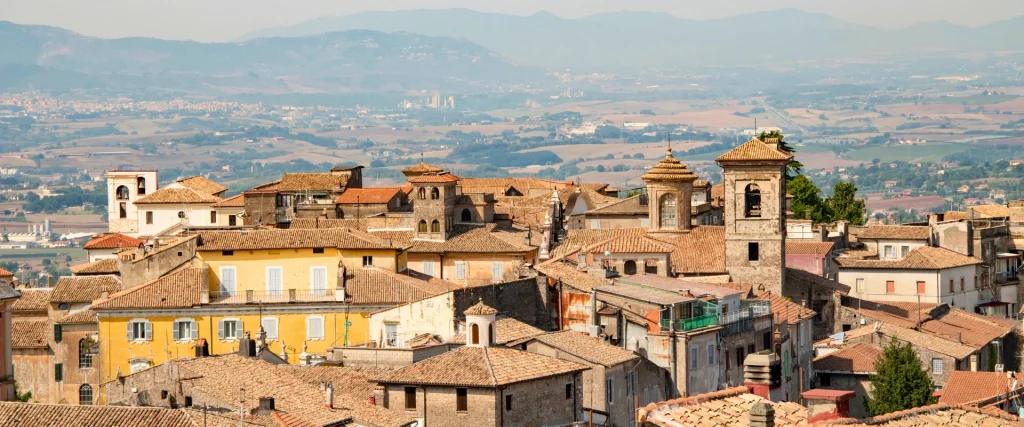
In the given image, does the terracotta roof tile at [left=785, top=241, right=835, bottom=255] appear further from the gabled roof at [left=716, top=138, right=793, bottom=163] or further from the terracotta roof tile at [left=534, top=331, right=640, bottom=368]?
the terracotta roof tile at [left=534, top=331, right=640, bottom=368]

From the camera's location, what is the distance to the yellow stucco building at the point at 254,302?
5334 cm

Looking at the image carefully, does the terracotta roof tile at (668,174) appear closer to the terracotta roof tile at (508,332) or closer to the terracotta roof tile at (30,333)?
Answer: the terracotta roof tile at (30,333)

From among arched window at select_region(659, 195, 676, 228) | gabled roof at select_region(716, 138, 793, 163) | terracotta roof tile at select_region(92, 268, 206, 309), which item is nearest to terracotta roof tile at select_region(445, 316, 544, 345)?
terracotta roof tile at select_region(92, 268, 206, 309)

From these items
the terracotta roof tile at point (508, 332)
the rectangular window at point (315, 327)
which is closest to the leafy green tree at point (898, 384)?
the terracotta roof tile at point (508, 332)

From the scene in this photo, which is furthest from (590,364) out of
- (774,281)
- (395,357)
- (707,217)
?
(707,217)

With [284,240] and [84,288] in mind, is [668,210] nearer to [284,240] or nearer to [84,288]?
[284,240]

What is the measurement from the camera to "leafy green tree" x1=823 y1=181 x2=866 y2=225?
9638 centimetres

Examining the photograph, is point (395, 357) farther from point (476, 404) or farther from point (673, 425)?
point (673, 425)

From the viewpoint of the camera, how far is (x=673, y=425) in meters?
26.6

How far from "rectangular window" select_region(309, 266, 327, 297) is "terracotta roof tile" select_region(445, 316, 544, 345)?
8046mm

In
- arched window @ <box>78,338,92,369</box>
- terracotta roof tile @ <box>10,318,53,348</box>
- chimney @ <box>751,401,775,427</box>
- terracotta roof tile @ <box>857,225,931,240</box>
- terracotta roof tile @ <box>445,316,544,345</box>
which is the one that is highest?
terracotta roof tile @ <box>857,225,931,240</box>

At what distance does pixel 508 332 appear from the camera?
4544 centimetres

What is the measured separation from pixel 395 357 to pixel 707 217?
35290mm

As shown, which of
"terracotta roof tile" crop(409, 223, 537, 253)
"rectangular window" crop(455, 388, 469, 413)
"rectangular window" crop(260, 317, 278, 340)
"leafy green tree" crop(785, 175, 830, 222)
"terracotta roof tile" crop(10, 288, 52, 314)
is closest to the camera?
"rectangular window" crop(455, 388, 469, 413)
